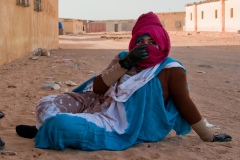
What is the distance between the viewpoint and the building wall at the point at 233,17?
28047 millimetres

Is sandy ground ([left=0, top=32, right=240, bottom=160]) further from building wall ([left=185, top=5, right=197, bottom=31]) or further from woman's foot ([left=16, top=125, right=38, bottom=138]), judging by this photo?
building wall ([left=185, top=5, right=197, bottom=31])

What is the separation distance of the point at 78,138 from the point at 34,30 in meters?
10.4

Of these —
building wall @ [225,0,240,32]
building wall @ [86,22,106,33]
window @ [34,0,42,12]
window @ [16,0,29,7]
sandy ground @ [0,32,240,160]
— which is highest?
building wall @ [86,22,106,33]

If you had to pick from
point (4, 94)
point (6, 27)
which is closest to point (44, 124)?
point (4, 94)

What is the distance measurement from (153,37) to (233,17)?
27525 mm

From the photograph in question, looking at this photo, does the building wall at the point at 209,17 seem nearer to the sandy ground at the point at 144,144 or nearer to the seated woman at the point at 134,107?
the sandy ground at the point at 144,144

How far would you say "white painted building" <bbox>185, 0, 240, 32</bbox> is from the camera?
28775mm

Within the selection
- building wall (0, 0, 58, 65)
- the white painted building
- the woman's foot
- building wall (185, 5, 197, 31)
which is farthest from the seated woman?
building wall (185, 5, 197, 31)

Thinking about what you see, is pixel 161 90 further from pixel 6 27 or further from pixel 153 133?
pixel 6 27

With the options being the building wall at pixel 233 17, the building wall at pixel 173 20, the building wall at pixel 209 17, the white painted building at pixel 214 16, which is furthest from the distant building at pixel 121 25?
the building wall at pixel 233 17

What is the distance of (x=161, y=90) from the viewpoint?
9.76 ft

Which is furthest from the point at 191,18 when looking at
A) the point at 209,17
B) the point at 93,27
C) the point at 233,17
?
the point at 93,27

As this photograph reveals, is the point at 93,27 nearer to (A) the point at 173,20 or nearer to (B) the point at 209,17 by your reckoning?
(A) the point at 173,20

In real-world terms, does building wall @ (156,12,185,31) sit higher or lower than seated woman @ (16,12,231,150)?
higher
